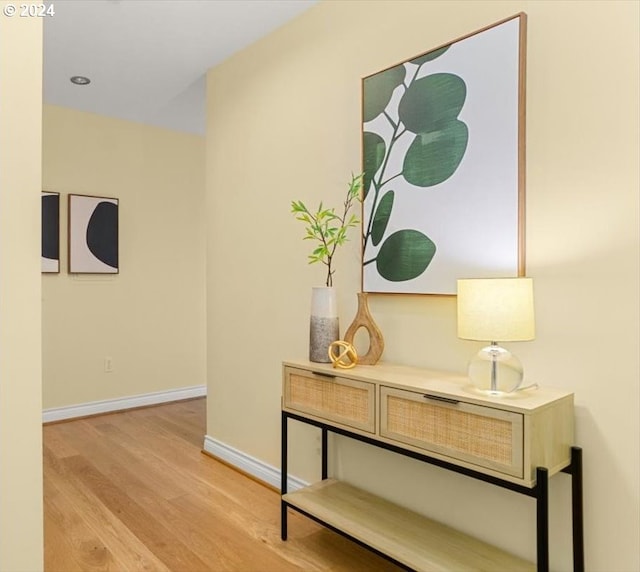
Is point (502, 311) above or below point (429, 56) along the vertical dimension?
below

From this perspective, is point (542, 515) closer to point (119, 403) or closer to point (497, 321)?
point (497, 321)

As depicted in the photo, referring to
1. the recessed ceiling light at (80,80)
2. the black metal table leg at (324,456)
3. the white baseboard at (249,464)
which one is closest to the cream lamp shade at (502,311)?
the black metal table leg at (324,456)

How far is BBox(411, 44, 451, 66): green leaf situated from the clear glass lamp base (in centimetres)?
118

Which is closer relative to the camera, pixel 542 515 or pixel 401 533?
pixel 542 515

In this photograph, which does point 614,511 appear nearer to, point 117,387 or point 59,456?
point 59,456

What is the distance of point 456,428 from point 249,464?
174cm

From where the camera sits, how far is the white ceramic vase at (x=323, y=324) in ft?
7.17

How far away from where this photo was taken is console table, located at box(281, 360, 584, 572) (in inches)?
58.7

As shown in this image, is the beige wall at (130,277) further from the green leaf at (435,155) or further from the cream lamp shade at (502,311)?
the cream lamp shade at (502,311)

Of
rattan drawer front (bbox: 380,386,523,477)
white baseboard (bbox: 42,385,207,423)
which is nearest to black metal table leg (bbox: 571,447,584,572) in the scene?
rattan drawer front (bbox: 380,386,523,477)

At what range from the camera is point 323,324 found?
2.19 meters

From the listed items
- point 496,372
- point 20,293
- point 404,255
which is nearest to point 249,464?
point 404,255

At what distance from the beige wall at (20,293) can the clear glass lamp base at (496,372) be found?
1283 mm

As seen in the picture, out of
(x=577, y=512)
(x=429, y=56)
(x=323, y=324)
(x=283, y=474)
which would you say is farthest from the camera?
(x=283, y=474)
